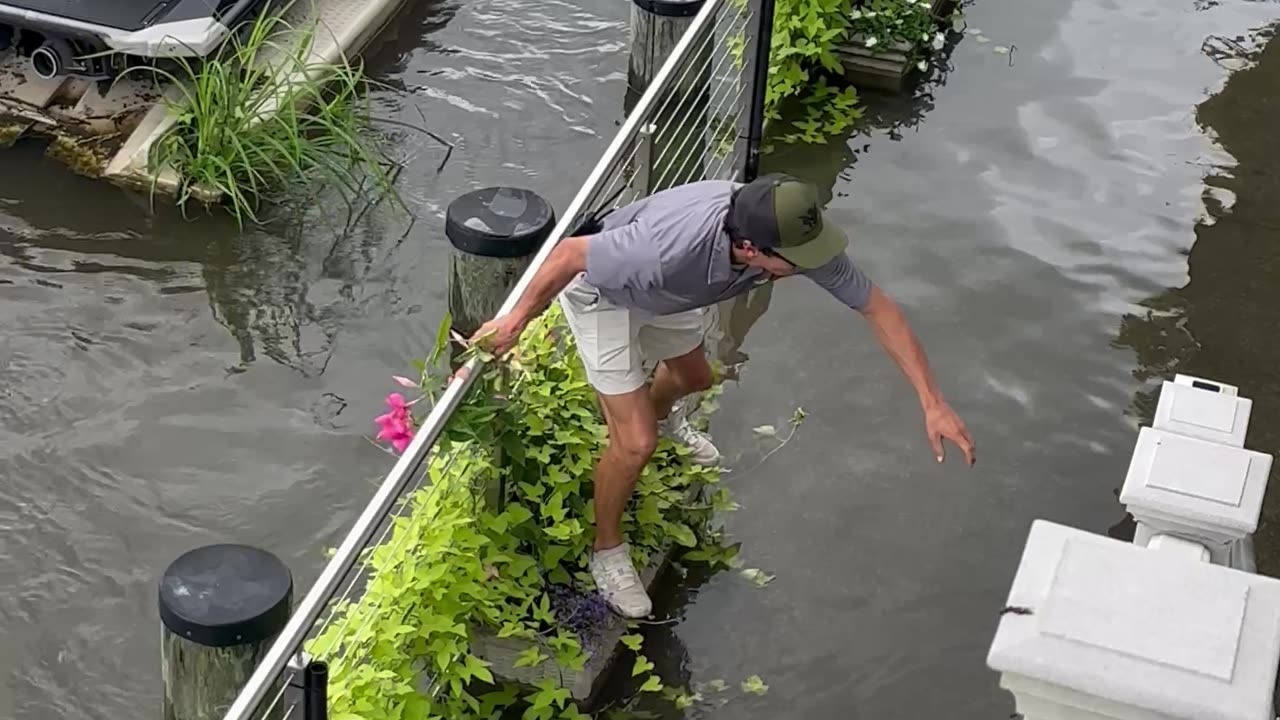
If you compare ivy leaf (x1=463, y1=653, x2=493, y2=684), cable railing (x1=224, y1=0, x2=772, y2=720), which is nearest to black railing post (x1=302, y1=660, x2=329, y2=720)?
cable railing (x1=224, y1=0, x2=772, y2=720)

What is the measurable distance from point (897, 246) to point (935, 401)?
105 inches

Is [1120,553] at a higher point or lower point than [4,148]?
higher

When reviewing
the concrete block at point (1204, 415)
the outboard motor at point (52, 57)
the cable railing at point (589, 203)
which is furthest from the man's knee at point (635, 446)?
the outboard motor at point (52, 57)

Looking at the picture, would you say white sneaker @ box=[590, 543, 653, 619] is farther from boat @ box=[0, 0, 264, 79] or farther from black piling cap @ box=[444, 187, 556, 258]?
boat @ box=[0, 0, 264, 79]

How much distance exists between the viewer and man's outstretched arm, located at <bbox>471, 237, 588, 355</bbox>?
4191 mm

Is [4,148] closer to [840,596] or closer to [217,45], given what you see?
[217,45]

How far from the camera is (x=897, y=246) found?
271 inches

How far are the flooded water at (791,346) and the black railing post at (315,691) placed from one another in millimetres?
1676

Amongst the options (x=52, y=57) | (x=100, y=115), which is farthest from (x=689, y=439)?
(x=52, y=57)

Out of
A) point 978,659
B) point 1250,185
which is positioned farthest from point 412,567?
point 1250,185

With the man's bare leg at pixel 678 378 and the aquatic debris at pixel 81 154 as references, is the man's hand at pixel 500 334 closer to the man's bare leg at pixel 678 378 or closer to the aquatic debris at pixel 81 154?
the man's bare leg at pixel 678 378

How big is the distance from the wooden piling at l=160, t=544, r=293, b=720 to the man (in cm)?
93

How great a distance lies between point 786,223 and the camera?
412cm

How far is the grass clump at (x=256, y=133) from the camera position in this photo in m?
6.89
